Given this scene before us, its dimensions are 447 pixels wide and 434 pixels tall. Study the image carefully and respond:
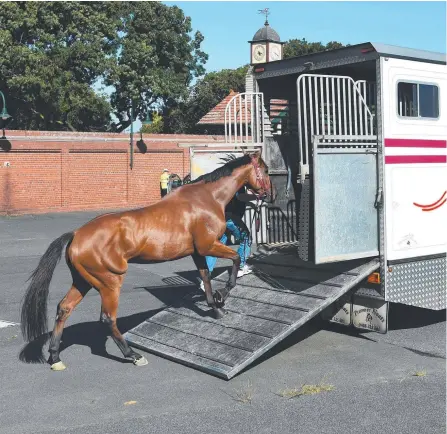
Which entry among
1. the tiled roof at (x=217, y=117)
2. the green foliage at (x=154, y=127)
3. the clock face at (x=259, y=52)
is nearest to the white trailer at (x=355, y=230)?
the tiled roof at (x=217, y=117)

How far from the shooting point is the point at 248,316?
7.65m

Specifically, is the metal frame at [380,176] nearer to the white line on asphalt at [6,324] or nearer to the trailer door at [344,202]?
the trailer door at [344,202]

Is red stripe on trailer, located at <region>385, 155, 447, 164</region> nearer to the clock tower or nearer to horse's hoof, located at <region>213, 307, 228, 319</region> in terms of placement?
horse's hoof, located at <region>213, 307, 228, 319</region>

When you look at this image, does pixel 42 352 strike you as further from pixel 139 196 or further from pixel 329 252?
pixel 139 196

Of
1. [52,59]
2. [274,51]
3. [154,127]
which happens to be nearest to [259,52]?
[274,51]

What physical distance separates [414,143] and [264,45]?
3221 centimetres

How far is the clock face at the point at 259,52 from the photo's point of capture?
38938 mm

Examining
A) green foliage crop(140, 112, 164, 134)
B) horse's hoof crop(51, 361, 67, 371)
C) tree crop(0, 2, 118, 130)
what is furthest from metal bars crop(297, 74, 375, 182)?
green foliage crop(140, 112, 164, 134)

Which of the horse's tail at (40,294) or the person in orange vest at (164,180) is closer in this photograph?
the horse's tail at (40,294)

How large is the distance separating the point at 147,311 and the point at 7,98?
2841 cm

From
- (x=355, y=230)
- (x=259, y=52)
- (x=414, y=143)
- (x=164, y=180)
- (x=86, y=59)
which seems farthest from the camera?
(x=259, y=52)

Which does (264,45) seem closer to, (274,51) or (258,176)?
(274,51)

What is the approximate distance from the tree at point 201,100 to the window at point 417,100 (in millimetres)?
42717

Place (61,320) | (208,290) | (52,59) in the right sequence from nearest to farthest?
(61,320)
(208,290)
(52,59)
